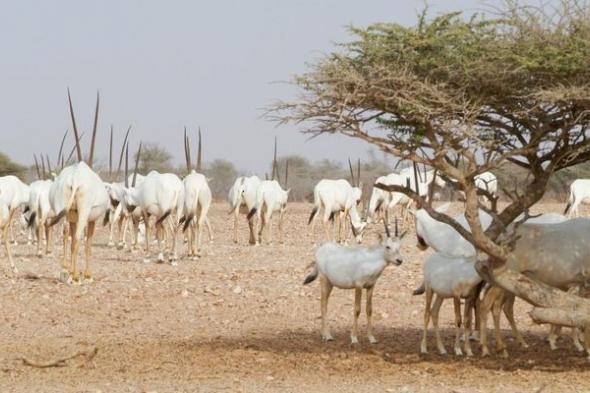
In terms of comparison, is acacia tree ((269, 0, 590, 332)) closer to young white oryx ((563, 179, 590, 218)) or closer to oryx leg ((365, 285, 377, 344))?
oryx leg ((365, 285, 377, 344))

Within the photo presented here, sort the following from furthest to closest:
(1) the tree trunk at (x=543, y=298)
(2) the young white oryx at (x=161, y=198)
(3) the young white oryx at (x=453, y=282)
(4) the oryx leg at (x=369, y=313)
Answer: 1. (2) the young white oryx at (x=161, y=198)
2. (4) the oryx leg at (x=369, y=313)
3. (3) the young white oryx at (x=453, y=282)
4. (1) the tree trunk at (x=543, y=298)

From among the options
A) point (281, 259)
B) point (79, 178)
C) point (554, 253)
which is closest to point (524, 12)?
point (554, 253)

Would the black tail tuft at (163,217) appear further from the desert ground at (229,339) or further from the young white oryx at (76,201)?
the young white oryx at (76,201)

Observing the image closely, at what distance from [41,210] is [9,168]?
30654mm

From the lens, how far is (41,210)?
90.1 feet

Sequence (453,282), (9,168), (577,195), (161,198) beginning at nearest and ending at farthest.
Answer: (453,282)
(161,198)
(577,195)
(9,168)

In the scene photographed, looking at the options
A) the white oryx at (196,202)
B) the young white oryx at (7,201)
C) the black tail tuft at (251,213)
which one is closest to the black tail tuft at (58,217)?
the young white oryx at (7,201)

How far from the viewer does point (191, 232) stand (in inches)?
1013

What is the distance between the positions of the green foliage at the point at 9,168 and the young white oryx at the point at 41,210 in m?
28.2

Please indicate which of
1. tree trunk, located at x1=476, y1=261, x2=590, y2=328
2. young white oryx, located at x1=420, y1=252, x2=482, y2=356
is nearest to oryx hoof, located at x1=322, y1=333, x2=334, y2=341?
young white oryx, located at x1=420, y1=252, x2=482, y2=356

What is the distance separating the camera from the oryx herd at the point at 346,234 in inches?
500

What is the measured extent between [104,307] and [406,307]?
14.9 feet

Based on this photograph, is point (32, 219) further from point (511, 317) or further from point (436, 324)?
point (436, 324)

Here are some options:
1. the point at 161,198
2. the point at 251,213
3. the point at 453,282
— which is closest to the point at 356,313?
the point at 453,282
